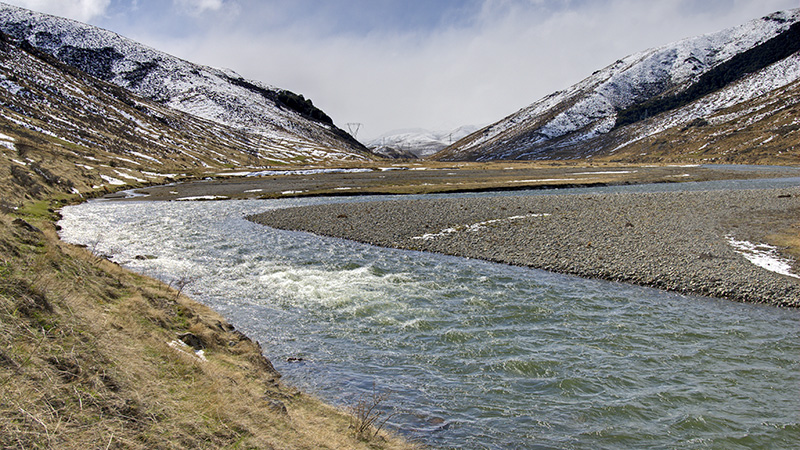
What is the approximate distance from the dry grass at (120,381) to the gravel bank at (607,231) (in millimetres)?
18135

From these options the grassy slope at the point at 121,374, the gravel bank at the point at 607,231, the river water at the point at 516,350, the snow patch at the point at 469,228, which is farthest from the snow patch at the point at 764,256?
the grassy slope at the point at 121,374

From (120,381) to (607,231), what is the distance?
31.0m

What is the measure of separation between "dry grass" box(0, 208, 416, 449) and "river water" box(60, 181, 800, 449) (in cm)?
201

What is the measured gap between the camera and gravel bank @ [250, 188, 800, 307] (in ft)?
70.4

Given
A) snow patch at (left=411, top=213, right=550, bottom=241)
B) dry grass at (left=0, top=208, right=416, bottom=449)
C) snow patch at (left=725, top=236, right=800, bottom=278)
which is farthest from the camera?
snow patch at (left=411, top=213, right=550, bottom=241)

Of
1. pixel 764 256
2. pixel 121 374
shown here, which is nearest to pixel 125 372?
pixel 121 374

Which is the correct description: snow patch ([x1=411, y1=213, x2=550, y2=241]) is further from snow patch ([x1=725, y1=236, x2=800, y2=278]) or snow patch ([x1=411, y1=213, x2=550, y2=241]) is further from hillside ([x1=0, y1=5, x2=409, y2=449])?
hillside ([x1=0, y1=5, x2=409, y2=449])

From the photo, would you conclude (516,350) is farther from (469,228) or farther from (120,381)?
(469,228)

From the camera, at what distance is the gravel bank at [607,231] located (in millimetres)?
21469

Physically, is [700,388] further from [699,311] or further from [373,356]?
[373,356]

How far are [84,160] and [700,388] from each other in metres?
→ 107

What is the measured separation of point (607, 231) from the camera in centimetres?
3105

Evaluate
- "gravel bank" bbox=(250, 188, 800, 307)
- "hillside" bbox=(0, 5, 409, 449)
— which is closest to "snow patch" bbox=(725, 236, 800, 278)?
"gravel bank" bbox=(250, 188, 800, 307)

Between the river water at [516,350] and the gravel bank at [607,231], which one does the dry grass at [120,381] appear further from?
the gravel bank at [607,231]
